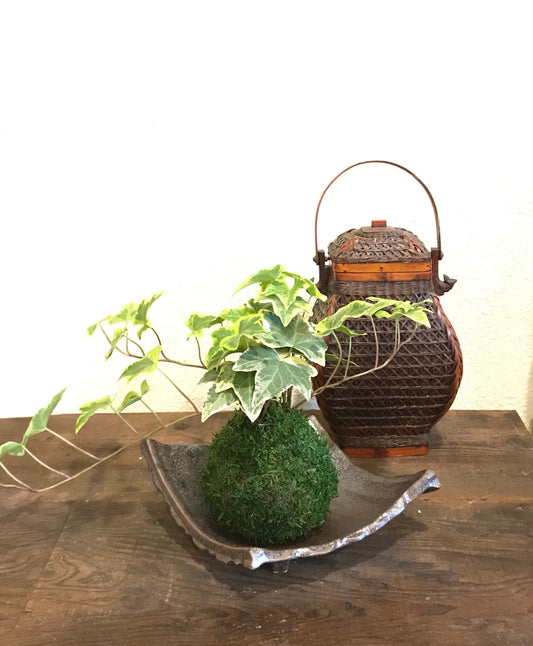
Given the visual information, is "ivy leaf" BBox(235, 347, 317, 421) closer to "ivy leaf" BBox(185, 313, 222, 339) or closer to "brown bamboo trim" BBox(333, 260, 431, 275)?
"ivy leaf" BBox(185, 313, 222, 339)

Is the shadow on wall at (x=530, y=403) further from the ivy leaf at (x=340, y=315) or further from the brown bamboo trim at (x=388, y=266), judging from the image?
the ivy leaf at (x=340, y=315)

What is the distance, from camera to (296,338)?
663 mm

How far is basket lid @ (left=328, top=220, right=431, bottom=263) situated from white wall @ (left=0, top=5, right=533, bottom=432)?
28 cm

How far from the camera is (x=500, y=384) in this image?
129 cm

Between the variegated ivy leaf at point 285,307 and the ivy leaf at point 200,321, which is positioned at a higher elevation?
the variegated ivy leaf at point 285,307

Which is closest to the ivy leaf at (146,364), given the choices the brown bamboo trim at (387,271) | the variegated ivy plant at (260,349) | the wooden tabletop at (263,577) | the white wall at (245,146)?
the variegated ivy plant at (260,349)

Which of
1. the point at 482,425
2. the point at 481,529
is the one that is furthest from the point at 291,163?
the point at 481,529

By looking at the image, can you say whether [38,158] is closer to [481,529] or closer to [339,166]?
[339,166]

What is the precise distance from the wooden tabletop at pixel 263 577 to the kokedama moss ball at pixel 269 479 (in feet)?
0.21

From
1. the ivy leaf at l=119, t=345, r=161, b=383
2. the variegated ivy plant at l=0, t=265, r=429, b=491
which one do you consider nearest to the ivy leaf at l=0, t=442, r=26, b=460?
the variegated ivy plant at l=0, t=265, r=429, b=491

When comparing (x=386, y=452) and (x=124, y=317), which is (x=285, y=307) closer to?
(x=124, y=317)

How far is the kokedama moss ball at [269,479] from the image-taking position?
2.17 feet

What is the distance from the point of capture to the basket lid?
88 cm

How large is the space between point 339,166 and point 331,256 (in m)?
0.30
